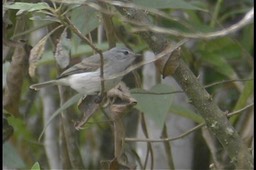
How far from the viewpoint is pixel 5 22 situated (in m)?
2.09

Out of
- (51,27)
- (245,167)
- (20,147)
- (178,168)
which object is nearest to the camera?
(245,167)

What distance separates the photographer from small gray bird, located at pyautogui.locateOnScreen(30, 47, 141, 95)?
7.98 feet

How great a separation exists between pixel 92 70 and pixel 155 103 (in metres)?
0.42

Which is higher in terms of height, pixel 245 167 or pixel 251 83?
pixel 251 83

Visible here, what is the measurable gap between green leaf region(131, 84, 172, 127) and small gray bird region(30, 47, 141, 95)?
6.7 inches

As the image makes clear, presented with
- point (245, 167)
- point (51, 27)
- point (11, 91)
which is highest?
point (51, 27)

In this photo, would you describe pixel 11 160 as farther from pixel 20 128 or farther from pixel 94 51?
pixel 20 128

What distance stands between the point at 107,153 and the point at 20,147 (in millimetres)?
688

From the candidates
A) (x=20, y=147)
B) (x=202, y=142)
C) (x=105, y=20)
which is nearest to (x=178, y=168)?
(x=202, y=142)

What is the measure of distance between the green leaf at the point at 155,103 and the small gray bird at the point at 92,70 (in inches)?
6.7

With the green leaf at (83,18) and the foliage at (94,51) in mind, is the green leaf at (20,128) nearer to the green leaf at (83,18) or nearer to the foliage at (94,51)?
the foliage at (94,51)

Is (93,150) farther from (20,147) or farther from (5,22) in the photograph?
(5,22)

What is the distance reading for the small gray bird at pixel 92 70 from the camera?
243 centimetres

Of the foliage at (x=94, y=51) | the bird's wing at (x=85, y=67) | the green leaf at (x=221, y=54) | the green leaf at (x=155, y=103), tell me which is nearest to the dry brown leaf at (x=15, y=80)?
the foliage at (x=94, y=51)
